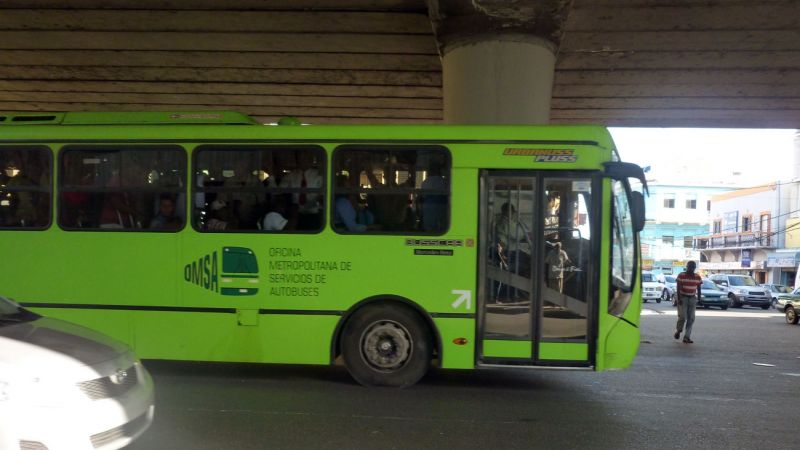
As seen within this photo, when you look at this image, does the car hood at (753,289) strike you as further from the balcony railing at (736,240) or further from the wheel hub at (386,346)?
the wheel hub at (386,346)

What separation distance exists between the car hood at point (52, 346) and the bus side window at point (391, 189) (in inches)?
116

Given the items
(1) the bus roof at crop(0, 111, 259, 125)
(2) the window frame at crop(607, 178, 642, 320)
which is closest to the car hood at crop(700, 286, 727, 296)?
(2) the window frame at crop(607, 178, 642, 320)

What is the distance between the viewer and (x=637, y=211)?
667 centimetres

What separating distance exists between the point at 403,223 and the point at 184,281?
2.65 meters

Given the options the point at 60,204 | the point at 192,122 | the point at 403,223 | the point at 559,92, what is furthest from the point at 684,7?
the point at 60,204

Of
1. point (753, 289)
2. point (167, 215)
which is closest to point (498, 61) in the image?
point (167, 215)

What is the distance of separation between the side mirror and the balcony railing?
148 feet

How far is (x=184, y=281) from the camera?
7.04 meters

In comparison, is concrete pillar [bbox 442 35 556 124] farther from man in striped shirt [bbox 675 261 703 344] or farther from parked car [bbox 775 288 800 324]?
parked car [bbox 775 288 800 324]

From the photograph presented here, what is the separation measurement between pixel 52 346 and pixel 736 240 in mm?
54502

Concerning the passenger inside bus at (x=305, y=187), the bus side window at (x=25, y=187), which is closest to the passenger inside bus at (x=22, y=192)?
the bus side window at (x=25, y=187)

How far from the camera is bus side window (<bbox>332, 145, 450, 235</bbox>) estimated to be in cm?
680

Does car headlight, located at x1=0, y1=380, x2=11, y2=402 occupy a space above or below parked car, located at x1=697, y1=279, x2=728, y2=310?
above

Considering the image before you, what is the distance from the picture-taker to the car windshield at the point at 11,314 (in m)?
4.54
